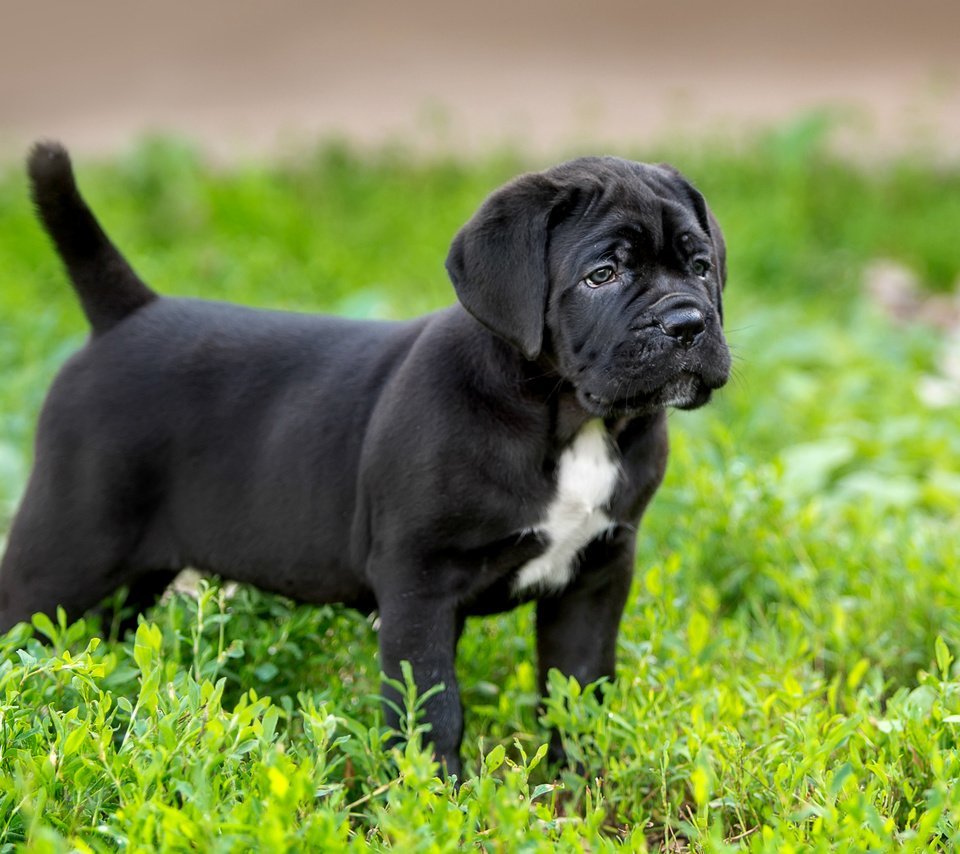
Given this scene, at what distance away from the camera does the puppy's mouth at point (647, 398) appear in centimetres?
306

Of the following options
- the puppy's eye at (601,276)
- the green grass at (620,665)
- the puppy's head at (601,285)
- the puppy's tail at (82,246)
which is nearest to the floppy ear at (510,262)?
the puppy's head at (601,285)

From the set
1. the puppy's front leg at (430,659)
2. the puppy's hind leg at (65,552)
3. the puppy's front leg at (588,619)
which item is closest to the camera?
the puppy's front leg at (430,659)

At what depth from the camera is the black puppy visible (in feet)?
10.2

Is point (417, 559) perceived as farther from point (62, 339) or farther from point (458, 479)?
point (62, 339)

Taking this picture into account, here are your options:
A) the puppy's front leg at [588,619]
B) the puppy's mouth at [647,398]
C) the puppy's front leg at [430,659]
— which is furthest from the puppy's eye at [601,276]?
the puppy's front leg at [430,659]

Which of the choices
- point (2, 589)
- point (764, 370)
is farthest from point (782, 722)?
point (764, 370)

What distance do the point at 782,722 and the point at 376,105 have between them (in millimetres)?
8103

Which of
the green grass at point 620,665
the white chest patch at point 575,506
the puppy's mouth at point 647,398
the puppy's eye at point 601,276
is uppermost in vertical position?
the puppy's eye at point 601,276

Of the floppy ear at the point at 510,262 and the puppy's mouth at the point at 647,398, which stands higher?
the floppy ear at the point at 510,262

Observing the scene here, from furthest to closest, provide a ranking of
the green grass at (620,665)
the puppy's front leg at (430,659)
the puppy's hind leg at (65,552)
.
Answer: the puppy's hind leg at (65,552) < the puppy's front leg at (430,659) < the green grass at (620,665)

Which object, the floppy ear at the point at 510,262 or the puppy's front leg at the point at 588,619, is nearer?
the floppy ear at the point at 510,262

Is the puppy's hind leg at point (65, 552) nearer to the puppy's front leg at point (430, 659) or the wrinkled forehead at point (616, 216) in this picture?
the puppy's front leg at point (430, 659)

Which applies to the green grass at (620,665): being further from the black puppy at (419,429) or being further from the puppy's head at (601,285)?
the puppy's head at (601,285)

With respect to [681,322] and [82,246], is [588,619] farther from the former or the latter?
[82,246]
